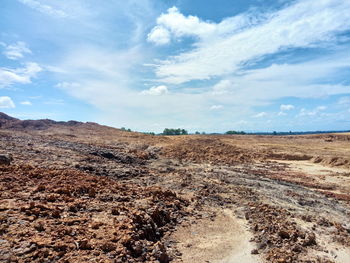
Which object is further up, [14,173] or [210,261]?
[14,173]

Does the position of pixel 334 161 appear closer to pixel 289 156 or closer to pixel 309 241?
pixel 289 156

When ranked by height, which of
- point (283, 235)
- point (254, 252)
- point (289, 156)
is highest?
point (289, 156)

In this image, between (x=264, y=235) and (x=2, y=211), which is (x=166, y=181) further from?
(x=2, y=211)

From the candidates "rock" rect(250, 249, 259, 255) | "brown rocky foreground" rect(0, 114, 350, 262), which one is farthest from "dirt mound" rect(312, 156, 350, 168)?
"rock" rect(250, 249, 259, 255)

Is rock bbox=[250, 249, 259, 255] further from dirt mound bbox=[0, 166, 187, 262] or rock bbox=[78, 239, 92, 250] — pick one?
rock bbox=[78, 239, 92, 250]

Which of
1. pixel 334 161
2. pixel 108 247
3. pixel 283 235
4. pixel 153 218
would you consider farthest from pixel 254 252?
pixel 334 161

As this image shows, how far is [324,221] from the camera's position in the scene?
11008 millimetres

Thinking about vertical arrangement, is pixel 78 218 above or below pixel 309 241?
above

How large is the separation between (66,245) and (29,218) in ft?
5.46

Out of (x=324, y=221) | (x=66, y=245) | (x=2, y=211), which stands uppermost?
(x=2, y=211)

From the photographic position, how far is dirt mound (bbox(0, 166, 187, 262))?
577 cm

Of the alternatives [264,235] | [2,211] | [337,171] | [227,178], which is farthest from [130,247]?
[337,171]

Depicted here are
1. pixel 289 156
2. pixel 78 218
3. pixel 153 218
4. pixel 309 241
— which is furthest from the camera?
pixel 289 156

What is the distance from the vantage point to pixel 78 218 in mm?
7523
